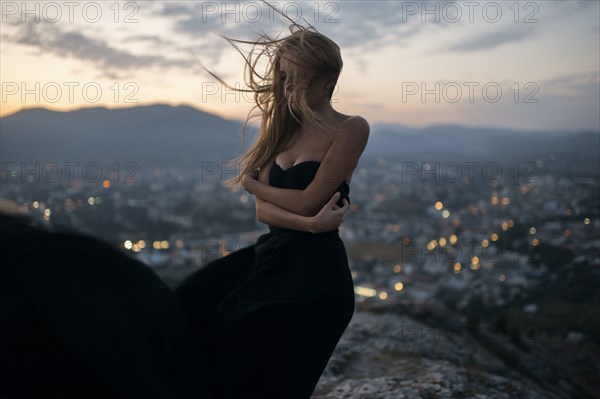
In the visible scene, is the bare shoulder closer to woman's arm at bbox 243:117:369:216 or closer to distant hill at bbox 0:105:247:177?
woman's arm at bbox 243:117:369:216

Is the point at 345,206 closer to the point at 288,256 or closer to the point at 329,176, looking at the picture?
the point at 329,176

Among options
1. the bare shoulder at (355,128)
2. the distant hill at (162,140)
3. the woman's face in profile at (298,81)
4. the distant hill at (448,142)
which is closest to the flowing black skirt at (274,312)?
the bare shoulder at (355,128)

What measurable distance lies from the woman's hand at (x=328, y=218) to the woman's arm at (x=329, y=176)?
0.26 ft

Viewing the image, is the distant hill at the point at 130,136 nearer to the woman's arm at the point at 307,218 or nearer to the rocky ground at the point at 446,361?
the rocky ground at the point at 446,361

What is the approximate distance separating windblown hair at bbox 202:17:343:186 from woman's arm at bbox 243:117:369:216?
0.39 feet

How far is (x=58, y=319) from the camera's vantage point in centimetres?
157

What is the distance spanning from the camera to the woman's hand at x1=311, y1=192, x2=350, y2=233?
237 centimetres

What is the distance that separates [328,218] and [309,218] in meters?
0.10

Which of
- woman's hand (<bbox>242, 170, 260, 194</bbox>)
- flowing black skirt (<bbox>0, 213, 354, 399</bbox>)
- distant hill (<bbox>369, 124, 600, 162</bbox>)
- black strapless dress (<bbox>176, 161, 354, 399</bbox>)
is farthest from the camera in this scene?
distant hill (<bbox>369, 124, 600, 162</bbox>)

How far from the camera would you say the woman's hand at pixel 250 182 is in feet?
8.96

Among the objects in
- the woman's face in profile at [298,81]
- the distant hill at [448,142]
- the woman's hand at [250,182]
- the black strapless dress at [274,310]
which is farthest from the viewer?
the distant hill at [448,142]

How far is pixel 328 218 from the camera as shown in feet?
7.80
